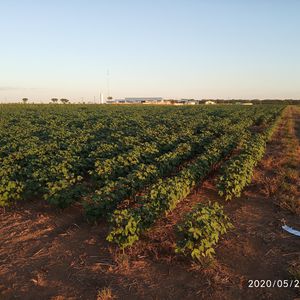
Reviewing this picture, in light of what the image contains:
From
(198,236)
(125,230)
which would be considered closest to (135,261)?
(125,230)

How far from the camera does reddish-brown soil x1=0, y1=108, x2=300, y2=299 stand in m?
4.46

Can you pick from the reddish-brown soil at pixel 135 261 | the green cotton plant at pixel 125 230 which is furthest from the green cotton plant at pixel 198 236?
the green cotton plant at pixel 125 230

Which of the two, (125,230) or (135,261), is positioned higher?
(125,230)

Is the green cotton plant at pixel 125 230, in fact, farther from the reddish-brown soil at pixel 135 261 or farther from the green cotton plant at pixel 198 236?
the green cotton plant at pixel 198 236

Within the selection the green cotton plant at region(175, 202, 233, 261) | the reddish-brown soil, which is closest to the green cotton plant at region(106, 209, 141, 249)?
the reddish-brown soil

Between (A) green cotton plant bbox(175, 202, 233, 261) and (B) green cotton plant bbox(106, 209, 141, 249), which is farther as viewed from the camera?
(B) green cotton plant bbox(106, 209, 141, 249)

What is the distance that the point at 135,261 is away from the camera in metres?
5.16

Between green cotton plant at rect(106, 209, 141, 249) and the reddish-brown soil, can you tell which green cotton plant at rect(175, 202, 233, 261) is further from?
green cotton plant at rect(106, 209, 141, 249)

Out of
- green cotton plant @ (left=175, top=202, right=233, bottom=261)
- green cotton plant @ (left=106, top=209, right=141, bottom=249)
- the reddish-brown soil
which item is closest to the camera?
the reddish-brown soil

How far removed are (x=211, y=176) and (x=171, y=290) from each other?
19.9 ft

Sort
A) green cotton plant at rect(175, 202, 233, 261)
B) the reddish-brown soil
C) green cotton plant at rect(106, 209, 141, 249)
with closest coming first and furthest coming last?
the reddish-brown soil, green cotton plant at rect(175, 202, 233, 261), green cotton plant at rect(106, 209, 141, 249)

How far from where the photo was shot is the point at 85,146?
11641 millimetres

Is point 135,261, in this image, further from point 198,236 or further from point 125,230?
point 198,236

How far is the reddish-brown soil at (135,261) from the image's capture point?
4.46 metres
